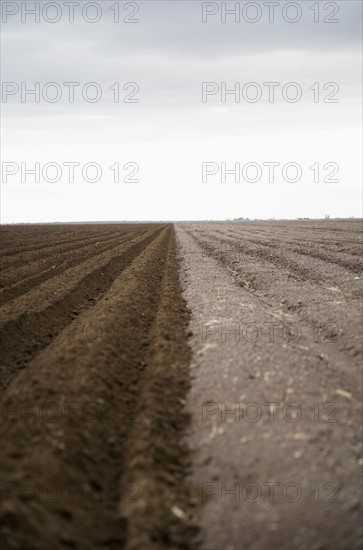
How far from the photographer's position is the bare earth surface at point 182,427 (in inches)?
137

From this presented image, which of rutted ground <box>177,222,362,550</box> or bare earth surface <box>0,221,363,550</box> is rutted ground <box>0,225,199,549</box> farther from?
rutted ground <box>177,222,362,550</box>

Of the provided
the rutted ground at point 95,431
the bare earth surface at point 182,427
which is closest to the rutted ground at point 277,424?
the bare earth surface at point 182,427

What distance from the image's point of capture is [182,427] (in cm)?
495

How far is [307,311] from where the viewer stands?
32.0 feet

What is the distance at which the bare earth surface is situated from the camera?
348 centimetres

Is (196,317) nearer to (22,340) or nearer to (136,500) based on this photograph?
(22,340)

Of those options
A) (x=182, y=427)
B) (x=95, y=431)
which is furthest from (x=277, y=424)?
(x=95, y=431)

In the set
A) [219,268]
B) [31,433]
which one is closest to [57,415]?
[31,433]

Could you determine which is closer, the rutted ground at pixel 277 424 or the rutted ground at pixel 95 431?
the rutted ground at pixel 95 431

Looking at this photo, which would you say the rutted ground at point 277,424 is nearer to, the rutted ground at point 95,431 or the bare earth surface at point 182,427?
the bare earth surface at point 182,427

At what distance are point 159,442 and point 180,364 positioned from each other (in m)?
2.15

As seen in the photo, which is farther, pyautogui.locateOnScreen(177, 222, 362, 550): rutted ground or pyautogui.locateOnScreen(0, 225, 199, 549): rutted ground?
pyautogui.locateOnScreen(177, 222, 362, 550): rutted ground

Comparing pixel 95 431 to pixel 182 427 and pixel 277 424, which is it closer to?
pixel 182 427

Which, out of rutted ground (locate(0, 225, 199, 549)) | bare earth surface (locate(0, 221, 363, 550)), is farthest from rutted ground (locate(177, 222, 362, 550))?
rutted ground (locate(0, 225, 199, 549))
